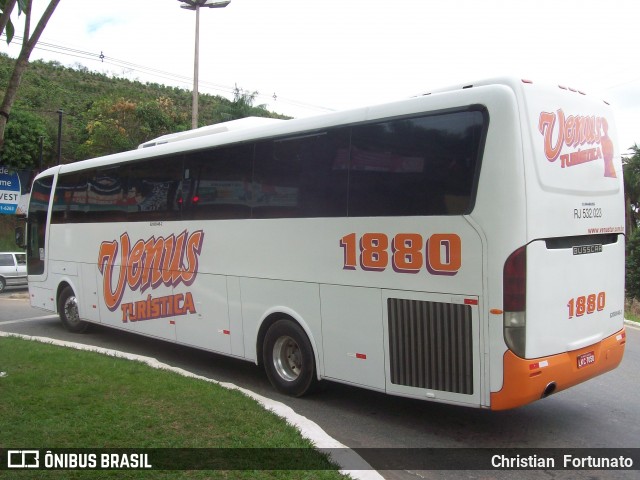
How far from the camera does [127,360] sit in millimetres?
7762

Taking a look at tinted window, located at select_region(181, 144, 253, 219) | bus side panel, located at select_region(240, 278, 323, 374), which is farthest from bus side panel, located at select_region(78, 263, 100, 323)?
bus side panel, located at select_region(240, 278, 323, 374)

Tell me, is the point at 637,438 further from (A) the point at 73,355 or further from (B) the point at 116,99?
(B) the point at 116,99

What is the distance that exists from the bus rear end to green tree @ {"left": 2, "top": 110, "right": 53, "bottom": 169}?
91.4ft

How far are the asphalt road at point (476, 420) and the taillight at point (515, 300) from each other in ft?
3.58

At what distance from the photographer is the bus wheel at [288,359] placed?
675cm

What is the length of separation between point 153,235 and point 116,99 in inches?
1035

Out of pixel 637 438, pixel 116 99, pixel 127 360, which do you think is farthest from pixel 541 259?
pixel 116 99

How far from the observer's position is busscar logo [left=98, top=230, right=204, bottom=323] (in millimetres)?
8469

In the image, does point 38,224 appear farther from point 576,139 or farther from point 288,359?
point 576,139

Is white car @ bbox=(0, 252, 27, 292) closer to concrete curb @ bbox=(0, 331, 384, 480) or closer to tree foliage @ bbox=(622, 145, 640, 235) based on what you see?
concrete curb @ bbox=(0, 331, 384, 480)

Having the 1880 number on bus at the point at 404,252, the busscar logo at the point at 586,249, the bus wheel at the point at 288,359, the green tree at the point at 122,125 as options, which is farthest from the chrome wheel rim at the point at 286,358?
the green tree at the point at 122,125

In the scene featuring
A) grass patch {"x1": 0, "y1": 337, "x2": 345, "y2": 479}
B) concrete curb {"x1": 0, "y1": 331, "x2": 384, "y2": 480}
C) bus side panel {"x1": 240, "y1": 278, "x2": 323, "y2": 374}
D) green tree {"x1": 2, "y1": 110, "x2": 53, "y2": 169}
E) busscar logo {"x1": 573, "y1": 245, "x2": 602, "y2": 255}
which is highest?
green tree {"x1": 2, "y1": 110, "x2": 53, "y2": 169}

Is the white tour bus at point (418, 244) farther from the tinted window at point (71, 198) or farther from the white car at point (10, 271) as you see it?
the white car at point (10, 271)

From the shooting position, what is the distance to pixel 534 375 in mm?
Result: 4957
